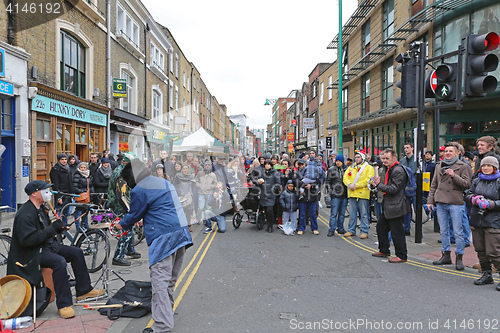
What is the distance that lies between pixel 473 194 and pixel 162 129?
928 inches

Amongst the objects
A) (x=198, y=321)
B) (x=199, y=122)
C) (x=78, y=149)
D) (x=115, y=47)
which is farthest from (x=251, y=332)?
(x=199, y=122)

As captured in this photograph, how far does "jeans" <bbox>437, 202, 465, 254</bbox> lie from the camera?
609 centimetres

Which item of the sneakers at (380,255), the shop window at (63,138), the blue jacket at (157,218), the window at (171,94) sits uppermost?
the window at (171,94)

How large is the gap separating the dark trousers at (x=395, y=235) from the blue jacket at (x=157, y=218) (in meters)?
4.28

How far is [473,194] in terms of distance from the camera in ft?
17.9

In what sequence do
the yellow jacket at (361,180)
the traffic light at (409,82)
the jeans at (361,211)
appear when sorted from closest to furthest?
the traffic light at (409,82)
the yellow jacket at (361,180)
the jeans at (361,211)

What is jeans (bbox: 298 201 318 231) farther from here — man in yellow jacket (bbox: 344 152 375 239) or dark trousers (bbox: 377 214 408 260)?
dark trousers (bbox: 377 214 408 260)

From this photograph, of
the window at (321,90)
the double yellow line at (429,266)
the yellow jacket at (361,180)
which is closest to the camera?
the double yellow line at (429,266)

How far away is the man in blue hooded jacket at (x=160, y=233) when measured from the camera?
377cm

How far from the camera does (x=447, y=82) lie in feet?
23.2

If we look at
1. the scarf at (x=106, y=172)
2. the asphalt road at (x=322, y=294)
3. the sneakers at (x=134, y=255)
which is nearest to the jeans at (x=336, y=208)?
the asphalt road at (x=322, y=294)

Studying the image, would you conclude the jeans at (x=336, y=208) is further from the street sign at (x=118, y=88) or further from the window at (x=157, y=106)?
the window at (x=157, y=106)

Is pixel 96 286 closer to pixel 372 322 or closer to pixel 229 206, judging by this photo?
pixel 372 322

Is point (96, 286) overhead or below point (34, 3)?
below
